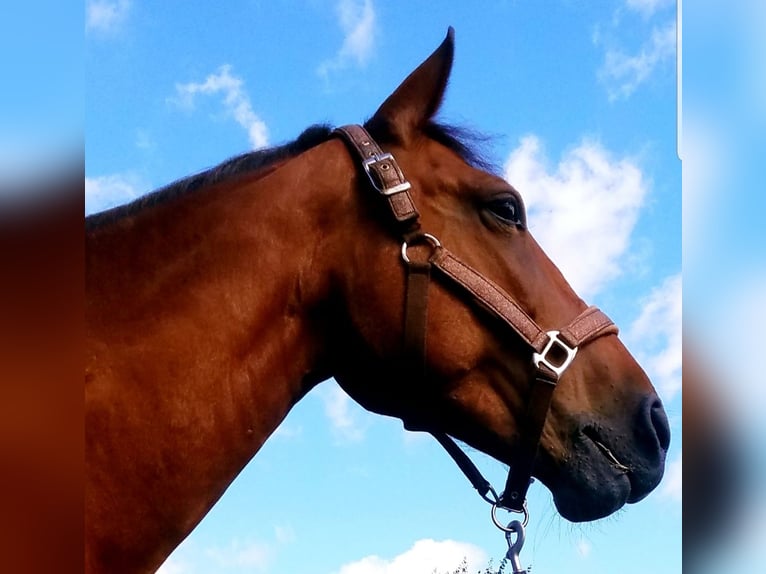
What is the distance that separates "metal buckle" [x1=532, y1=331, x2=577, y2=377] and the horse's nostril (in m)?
0.37

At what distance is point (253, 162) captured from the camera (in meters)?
3.28

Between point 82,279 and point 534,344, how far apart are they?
224cm

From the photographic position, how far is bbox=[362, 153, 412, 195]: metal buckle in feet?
10.3

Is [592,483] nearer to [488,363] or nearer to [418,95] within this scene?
[488,363]

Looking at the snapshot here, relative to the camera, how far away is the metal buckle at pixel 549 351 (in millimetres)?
3127

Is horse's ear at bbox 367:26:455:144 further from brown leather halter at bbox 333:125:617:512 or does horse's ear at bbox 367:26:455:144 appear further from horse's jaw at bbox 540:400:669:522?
horse's jaw at bbox 540:400:669:522

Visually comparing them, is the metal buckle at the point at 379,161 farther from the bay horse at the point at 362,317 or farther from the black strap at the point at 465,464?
the black strap at the point at 465,464

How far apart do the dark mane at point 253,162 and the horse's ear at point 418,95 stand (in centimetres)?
6

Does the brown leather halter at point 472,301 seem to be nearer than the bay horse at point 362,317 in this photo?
No

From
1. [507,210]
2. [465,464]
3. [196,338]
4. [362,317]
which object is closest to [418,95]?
[507,210]

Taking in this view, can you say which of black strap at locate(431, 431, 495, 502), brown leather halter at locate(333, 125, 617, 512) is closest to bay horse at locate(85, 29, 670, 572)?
brown leather halter at locate(333, 125, 617, 512)

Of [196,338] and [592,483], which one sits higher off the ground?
[196,338]

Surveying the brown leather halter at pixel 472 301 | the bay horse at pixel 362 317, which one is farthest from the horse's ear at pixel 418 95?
the brown leather halter at pixel 472 301

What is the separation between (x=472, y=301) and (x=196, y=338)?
105cm
